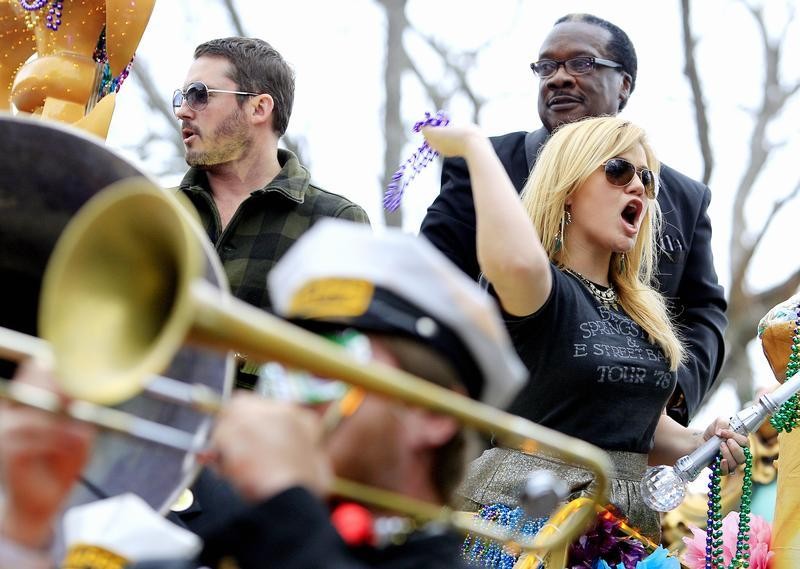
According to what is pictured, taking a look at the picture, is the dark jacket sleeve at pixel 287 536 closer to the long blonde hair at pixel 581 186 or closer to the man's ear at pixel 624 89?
the long blonde hair at pixel 581 186

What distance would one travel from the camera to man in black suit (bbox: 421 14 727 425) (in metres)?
3.89

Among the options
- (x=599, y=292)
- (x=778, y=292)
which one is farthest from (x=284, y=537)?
(x=778, y=292)

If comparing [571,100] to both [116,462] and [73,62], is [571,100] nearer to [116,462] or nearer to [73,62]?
[73,62]

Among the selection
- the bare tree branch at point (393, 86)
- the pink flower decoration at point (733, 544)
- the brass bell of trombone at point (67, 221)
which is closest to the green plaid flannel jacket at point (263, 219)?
the pink flower decoration at point (733, 544)

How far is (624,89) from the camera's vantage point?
4.86m

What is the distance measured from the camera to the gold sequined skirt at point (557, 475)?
3.48 m

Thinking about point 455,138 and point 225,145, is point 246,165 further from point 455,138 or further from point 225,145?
point 455,138

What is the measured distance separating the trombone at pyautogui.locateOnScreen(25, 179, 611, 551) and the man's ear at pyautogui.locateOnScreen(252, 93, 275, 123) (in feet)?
8.94

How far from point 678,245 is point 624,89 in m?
0.86

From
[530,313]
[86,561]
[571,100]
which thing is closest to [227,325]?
[86,561]

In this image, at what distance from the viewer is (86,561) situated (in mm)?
2059

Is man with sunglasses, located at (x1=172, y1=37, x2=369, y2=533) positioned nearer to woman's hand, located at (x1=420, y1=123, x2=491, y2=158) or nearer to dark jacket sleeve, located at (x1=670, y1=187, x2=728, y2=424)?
woman's hand, located at (x1=420, y1=123, x2=491, y2=158)

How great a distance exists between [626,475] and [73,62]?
179cm

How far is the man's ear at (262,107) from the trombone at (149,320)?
2724mm
